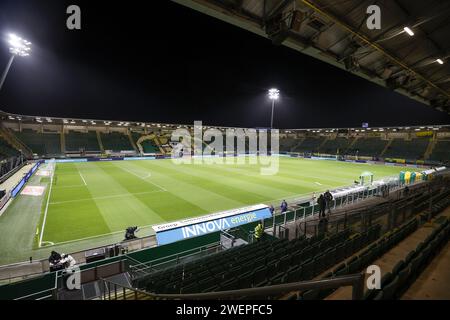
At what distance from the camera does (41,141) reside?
43.1 metres

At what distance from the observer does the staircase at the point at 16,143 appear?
35.7 metres

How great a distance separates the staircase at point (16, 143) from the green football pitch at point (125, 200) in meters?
16.2

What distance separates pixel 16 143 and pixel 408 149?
7628cm

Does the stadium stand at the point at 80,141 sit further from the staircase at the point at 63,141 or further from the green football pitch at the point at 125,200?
the green football pitch at the point at 125,200

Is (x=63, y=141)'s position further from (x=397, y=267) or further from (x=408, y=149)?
(x=408, y=149)

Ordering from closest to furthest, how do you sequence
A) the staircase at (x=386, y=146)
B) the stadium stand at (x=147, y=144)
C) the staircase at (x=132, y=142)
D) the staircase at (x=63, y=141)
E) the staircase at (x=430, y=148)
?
1. the staircase at (x=63, y=141)
2. the staircase at (x=430, y=148)
3. the staircase at (x=386, y=146)
4. the staircase at (x=132, y=142)
5. the stadium stand at (x=147, y=144)

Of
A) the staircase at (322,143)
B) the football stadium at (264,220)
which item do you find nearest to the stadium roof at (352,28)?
the football stadium at (264,220)

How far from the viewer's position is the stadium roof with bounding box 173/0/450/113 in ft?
17.5

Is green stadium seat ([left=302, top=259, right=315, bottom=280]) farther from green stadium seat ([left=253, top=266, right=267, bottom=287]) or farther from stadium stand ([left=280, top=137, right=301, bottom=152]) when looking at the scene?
stadium stand ([left=280, top=137, right=301, bottom=152])

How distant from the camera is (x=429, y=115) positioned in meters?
44.4

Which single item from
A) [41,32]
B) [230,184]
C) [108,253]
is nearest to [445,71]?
[108,253]

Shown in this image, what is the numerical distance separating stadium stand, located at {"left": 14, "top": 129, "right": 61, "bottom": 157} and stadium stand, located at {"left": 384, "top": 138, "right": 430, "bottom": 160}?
69.3m

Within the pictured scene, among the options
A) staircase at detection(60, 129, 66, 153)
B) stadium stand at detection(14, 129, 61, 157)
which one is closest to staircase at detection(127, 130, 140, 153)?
staircase at detection(60, 129, 66, 153)

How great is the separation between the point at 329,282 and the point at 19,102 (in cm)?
5284
